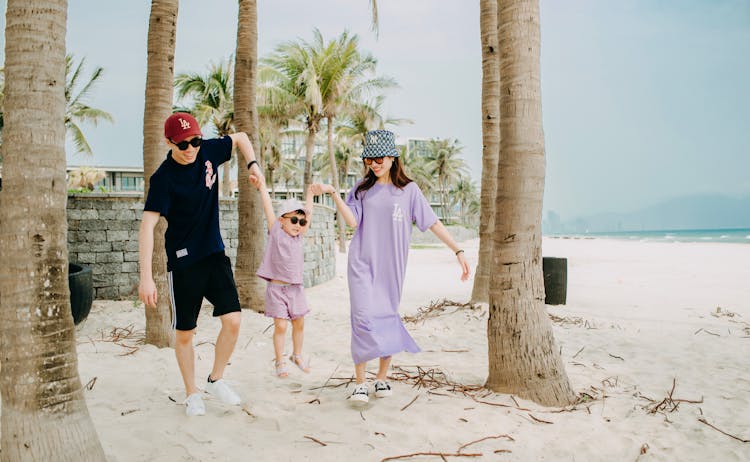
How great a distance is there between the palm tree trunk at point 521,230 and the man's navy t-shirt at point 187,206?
2.13 m

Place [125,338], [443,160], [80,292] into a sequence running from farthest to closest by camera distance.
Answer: [443,160] → [80,292] → [125,338]

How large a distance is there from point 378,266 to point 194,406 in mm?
1560

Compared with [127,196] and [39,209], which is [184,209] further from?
[127,196]

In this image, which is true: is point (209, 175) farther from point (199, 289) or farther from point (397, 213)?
point (397, 213)

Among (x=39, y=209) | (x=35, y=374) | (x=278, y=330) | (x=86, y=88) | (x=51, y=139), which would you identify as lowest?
(x=278, y=330)

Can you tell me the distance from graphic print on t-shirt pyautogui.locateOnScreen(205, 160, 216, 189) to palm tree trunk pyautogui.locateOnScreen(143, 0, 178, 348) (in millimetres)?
2194

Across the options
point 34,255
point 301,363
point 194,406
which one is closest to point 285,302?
point 301,363

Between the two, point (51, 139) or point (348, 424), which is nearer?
point (51, 139)

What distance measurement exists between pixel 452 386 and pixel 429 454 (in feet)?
4.50

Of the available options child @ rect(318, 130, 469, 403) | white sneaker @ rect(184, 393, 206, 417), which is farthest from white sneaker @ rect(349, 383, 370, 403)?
white sneaker @ rect(184, 393, 206, 417)

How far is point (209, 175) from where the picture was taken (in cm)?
364

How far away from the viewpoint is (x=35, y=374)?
2.42m

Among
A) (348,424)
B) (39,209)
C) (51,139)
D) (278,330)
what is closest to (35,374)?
(39,209)

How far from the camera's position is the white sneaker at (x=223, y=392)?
3.77m
